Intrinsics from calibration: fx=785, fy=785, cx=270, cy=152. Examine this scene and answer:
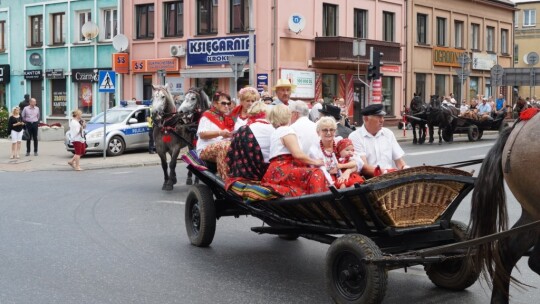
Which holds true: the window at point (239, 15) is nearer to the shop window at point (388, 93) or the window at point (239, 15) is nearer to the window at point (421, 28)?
the shop window at point (388, 93)

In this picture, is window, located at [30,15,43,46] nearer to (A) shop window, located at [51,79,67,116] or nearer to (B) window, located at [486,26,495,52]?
(A) shop window, located at [51,79,67,116]

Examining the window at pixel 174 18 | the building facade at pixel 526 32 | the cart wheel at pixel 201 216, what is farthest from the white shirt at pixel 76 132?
the building facade at pixel 526 32

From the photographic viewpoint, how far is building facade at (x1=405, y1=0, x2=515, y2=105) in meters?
39.6

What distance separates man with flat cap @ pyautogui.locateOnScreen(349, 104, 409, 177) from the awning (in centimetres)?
2446

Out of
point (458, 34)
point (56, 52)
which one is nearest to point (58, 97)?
point (56, 52)

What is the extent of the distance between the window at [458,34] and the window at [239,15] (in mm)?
15635

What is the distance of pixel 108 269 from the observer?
7.71 metres

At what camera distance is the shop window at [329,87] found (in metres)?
34.1

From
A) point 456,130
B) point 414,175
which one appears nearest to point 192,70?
point 456,130

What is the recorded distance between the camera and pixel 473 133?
96.9 feet

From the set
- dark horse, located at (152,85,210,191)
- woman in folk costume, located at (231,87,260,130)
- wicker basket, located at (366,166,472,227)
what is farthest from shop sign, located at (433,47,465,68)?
wicker basket, located at (366,166,472,227)

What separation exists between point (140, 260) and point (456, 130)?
22.8 m

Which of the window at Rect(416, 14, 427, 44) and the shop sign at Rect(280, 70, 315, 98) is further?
the window at Rect(416, 14, 427, 44)

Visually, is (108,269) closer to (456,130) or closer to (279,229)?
(279,229)
